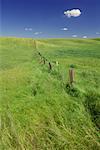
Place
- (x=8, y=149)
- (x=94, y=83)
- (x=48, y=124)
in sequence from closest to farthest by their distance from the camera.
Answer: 1. (x=8, y=149)
2. (x=48, y=124)
3. (x=94, y=83)

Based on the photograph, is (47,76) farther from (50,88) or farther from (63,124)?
(63,124)

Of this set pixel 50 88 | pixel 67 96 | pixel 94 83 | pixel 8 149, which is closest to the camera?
pixel 8 149

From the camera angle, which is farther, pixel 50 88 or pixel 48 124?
pixel 50 88

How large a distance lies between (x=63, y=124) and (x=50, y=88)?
8.69 ft

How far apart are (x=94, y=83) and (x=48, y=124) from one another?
13.7ft

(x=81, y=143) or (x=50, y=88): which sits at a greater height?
(x=50, y=88)

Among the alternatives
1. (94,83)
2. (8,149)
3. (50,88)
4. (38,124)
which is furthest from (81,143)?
(94,83)

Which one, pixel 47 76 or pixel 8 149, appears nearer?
pixel 8 149

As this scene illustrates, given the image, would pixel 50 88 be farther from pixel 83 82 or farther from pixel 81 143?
pixel 81 143

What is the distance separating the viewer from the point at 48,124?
24.4 ft

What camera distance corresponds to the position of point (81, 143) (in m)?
6.97

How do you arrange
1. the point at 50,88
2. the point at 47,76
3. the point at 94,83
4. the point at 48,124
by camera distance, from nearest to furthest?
1. the point at 48,124
2. the point at 50,88
3. the point at 94,83
4. the point at 47,76

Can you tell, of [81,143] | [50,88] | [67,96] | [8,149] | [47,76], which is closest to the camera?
[8,149]

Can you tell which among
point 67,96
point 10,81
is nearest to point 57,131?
point 67,96
